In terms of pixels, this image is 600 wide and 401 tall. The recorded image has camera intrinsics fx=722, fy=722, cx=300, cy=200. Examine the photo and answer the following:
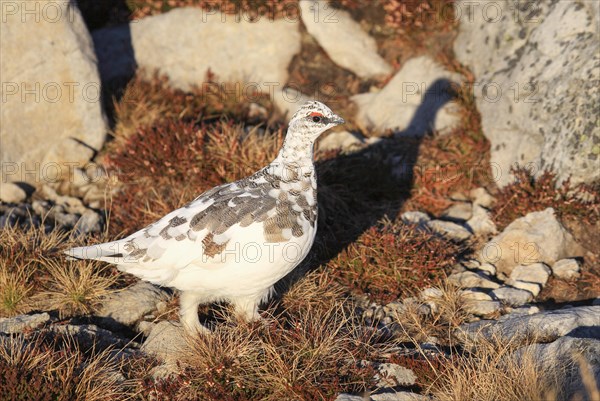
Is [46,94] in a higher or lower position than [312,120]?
lower

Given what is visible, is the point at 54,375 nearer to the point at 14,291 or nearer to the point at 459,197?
the point at 14,291

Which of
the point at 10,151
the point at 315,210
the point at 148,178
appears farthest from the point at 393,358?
the point at 10,151

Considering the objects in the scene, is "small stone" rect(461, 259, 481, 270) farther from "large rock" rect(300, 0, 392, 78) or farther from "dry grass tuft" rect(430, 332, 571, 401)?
"large rock" rect(300, 0, 392, 78)

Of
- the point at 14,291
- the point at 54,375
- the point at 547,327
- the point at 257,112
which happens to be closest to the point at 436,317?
the point at 547,327

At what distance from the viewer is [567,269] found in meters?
7.04

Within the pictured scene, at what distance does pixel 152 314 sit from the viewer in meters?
6.57

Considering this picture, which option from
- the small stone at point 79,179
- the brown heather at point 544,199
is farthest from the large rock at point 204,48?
the brown heather at point 544,199

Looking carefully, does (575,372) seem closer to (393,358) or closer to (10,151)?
(393,358)

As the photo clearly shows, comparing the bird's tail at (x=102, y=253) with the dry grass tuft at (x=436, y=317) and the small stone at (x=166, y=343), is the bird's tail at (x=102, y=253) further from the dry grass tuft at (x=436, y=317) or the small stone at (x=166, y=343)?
the dry grass tuft at (x=436, y=317)

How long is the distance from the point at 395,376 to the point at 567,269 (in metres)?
2.51

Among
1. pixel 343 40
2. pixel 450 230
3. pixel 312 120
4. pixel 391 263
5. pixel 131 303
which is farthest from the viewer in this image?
pixel 343 40

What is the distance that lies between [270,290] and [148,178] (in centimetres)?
286

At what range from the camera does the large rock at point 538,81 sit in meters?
7.56

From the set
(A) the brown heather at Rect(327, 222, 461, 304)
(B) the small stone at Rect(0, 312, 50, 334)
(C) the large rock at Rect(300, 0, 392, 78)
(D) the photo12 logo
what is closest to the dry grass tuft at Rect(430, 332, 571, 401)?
(A) the brown heather at Rect(327, 222, 461, 304)
